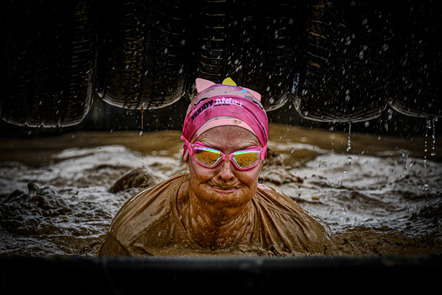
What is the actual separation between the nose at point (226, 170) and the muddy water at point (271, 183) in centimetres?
137

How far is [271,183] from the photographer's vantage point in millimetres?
4902

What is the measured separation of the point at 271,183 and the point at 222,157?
2527 mm

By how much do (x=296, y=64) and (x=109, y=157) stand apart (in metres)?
3.30

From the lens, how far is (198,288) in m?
0.68

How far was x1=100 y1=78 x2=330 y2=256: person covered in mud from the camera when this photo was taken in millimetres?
2508

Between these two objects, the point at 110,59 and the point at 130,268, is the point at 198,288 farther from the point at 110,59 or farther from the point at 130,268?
the point at 110,59

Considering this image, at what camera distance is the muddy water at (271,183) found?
3.62m

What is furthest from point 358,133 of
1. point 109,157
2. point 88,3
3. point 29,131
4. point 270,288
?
point 270,288

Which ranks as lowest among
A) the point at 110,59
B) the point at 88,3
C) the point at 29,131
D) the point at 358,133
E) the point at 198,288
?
the point at 29,131

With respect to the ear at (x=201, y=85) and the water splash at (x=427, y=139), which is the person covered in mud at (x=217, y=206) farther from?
the water splash at (x=427, y=139)

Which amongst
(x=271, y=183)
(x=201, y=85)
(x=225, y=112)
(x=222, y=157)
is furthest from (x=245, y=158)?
(x=271, y=183)

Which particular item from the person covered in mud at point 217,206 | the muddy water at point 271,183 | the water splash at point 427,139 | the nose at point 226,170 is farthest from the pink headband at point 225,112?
the water splash at point 427,139

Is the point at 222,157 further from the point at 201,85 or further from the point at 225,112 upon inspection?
the point at 201,85

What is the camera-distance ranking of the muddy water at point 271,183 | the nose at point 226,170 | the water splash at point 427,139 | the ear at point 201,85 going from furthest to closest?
Result: 1. the water splash at point 427,139
2. the muddy water at point 271,183
3. the ear at point 201,85
4. the nose at point 226,170
